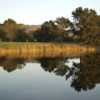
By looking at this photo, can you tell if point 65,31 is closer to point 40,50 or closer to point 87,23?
point 87,23

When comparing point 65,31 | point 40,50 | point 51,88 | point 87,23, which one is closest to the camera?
point 51,88

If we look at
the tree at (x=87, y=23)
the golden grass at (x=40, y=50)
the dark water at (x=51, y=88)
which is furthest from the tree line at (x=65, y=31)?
the dark water at (x=51, y=88)

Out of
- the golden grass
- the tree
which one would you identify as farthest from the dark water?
the tree

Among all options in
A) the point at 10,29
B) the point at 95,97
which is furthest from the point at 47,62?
the point at 10,29

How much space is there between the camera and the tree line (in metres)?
88.7

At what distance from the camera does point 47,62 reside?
5616cm

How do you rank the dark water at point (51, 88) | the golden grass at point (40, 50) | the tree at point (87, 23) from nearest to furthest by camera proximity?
the dark water at point (51, 88)
the golden grass at point (40, 50)
the tree at point (87, 23)

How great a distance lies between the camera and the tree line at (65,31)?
88688 mm

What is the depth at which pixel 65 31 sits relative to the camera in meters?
99.8

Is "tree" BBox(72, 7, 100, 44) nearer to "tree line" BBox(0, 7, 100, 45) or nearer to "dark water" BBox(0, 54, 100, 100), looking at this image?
"tree line" BBox(0, 7, 100, 45)

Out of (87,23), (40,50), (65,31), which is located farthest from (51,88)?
(65,31)

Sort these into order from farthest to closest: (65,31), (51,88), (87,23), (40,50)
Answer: (65,31) < (87,23) < (40,50) < (51,88)

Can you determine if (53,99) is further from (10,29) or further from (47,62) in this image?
(10,29)

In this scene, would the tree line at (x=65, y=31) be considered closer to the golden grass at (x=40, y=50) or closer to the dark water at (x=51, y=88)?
the golden grass at (x=40, y=50)
